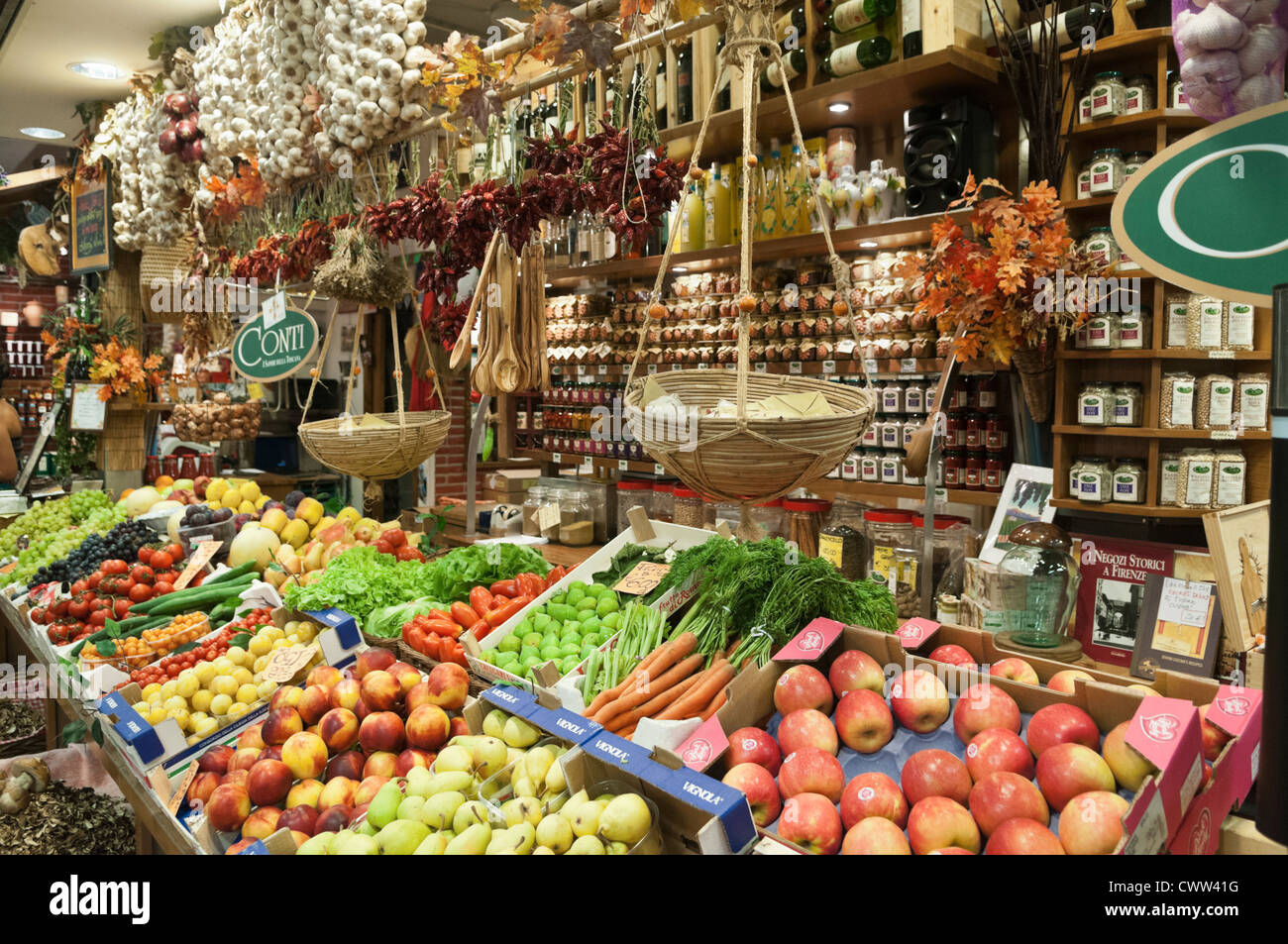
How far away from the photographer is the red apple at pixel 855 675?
1.66 m

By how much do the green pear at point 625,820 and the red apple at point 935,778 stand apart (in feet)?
1.43

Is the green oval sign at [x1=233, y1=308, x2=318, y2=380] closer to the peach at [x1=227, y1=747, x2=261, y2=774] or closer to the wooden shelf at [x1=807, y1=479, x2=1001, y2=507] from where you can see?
the peach at [x1=227, y1=747, x2=261, y2=774]

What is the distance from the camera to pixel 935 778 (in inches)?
54.7

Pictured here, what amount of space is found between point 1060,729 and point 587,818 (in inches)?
31.3

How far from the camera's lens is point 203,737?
2.10 meters

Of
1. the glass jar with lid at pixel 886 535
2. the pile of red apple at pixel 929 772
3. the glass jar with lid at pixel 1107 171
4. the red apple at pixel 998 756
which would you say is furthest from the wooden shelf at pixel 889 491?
the red apple at pixel 998 756

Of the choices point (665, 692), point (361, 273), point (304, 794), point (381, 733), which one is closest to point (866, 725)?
point (665, 692)

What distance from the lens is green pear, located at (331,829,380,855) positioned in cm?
147

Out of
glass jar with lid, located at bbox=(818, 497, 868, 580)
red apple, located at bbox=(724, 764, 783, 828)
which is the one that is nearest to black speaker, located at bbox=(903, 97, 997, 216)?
glass jar with lid, located at bbox=(818, 497, 868, 580)

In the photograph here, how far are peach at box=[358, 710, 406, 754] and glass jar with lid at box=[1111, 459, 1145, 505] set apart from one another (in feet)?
9.01

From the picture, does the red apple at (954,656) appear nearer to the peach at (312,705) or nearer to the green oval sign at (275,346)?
the peach at (312,705)
